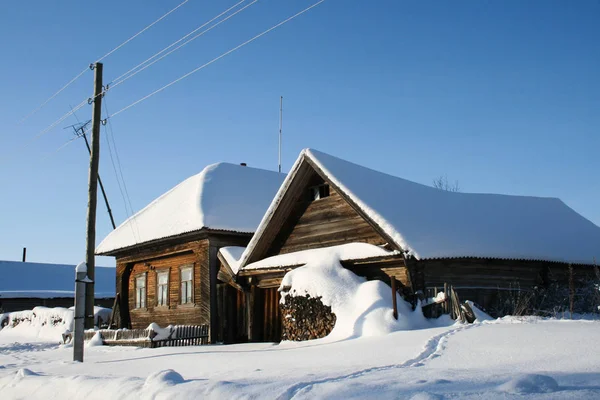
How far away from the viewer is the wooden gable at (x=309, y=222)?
18625 millimetres

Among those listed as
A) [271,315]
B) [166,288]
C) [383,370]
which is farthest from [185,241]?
[383,370]

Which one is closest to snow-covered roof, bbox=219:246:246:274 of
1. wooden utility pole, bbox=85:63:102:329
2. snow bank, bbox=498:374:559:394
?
wooden utility pole, bbox=85:63:102:329

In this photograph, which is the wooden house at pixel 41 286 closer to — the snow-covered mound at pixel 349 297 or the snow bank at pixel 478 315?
the snow-covered mound at pixel 349 297

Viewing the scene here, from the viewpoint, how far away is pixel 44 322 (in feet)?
103

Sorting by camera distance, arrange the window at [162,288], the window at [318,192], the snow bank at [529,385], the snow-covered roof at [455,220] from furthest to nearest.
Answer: the window at [162,288] → the window at [318,192] → the snow-covered roof at [455,220] → the snow bank at [529,385]

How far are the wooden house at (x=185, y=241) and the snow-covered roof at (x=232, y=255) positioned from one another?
0.61 m

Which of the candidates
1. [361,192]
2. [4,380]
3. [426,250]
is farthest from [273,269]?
[4,380]

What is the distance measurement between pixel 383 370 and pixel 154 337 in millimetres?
11966

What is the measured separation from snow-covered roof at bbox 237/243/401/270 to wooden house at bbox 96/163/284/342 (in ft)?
9.52

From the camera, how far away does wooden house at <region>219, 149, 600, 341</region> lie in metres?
16.8

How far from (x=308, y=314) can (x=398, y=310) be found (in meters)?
2.57

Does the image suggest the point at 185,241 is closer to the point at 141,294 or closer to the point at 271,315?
the point at 141,294

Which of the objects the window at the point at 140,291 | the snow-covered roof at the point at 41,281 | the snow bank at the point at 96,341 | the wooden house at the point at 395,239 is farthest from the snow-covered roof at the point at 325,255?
the snow-covered roof at the point at 41,281

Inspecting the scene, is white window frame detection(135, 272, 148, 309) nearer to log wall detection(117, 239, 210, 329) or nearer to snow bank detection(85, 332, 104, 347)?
log wall detection(117, 239, 210, 329)
